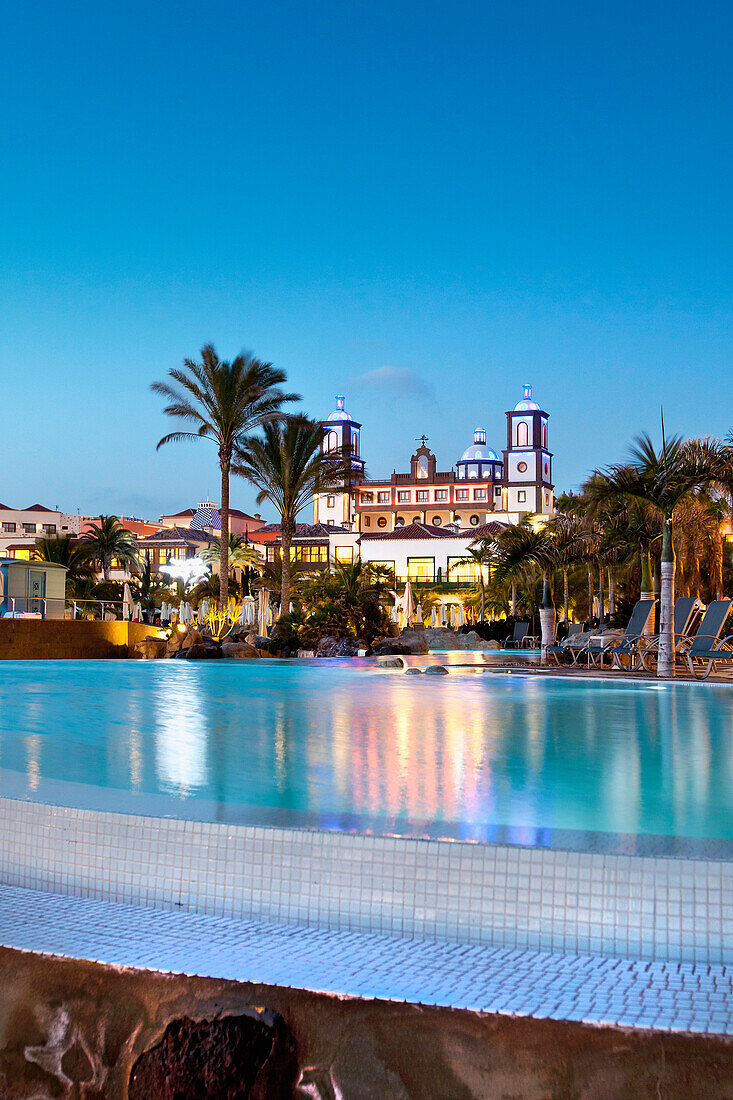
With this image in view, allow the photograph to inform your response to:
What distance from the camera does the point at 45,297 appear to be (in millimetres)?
40875

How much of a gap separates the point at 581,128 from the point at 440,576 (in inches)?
1772

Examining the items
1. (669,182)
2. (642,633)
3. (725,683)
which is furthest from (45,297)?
(725,683)

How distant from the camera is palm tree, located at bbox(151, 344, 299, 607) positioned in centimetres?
2470

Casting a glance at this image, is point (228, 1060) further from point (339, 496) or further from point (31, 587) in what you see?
point (339, 496)

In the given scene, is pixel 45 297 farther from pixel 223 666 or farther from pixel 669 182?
pixel 223 666

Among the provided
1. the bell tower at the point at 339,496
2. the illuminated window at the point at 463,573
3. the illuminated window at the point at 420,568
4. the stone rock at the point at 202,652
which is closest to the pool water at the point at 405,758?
the stone rock at the point at 202,652

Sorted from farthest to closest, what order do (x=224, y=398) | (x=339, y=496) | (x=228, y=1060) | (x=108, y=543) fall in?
(x=339, y=496)
(x=108, y=543)
(x=224, y=398)
(x=228, y=1060)

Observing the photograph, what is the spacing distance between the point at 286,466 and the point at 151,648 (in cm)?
696

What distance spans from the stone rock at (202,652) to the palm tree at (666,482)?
10601mm

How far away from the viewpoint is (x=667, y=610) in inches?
488

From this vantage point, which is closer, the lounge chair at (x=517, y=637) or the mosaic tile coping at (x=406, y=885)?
the mosaic tile coping at (x=406, y=885)

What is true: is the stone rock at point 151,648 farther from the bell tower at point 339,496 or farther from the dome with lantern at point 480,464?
the dome with lantern at point 480,464

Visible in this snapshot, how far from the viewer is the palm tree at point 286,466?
2605 centimetres

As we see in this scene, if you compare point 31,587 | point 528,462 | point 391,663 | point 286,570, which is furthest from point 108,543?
Result: point 528,462
